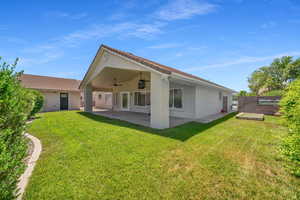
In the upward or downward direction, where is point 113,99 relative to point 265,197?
upward

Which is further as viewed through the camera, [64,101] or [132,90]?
[64,101]

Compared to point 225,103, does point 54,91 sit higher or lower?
higher

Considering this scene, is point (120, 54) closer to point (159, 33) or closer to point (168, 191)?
point (159, 33)

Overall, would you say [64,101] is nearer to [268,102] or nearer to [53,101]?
[53,101]

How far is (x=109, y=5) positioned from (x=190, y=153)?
29.9 feet

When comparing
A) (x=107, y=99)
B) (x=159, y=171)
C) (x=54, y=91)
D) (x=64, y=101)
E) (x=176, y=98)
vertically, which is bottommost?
(x=159, y=171)

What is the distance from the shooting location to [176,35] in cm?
1018

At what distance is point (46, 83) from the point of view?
16844 mm

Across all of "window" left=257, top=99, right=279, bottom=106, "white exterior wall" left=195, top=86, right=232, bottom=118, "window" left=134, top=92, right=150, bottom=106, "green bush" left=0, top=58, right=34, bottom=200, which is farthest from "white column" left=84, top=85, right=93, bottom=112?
"window" left=257, top=99, right=279, bottom=106

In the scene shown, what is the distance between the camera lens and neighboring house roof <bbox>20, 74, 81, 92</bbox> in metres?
15.4

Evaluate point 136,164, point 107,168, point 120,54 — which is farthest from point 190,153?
point 120,54

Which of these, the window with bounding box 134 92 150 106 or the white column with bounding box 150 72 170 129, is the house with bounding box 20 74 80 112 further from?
the white column with bounding box 150 72 170 129

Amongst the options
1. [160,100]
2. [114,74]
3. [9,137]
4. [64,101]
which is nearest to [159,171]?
[9,137]

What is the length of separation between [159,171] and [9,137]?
9.04ft
